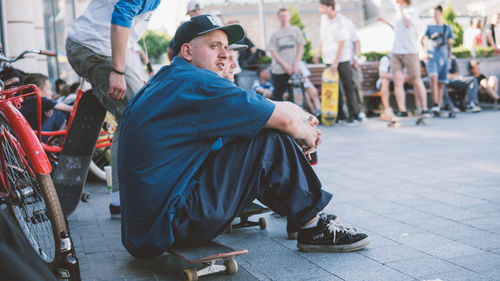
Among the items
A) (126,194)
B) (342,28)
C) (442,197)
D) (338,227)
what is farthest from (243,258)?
(342,28)

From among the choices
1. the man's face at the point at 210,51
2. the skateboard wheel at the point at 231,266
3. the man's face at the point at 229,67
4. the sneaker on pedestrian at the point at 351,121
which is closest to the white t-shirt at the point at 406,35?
the sneaker on pedestrian at the point at 351,121

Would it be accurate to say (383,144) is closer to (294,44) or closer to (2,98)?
(294,44)

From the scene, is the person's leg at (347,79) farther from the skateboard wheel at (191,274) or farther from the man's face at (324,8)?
the skateboard wheel at (191,274)

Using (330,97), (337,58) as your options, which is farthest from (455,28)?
(337,58)

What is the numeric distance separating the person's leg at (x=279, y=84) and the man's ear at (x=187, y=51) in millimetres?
9038

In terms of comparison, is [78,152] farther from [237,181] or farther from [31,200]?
[237,181]

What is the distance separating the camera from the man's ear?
317 cm

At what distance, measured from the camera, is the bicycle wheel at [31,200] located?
289 cm

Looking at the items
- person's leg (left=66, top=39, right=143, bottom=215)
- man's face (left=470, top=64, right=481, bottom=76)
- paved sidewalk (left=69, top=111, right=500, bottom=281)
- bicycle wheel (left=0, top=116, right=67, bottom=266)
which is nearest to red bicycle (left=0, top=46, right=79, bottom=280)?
bicycle wheel (left=0, top=116, right=67, bottom=266)

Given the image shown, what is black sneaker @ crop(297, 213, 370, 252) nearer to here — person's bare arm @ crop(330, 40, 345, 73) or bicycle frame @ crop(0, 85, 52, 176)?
bicycle frame @ crop(0, 85, 52, 176)

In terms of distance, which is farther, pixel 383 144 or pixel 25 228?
pixel 383 144

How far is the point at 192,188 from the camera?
116 inches

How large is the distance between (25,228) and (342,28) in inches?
352

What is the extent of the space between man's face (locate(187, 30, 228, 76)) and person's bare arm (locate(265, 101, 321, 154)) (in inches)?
18.2
